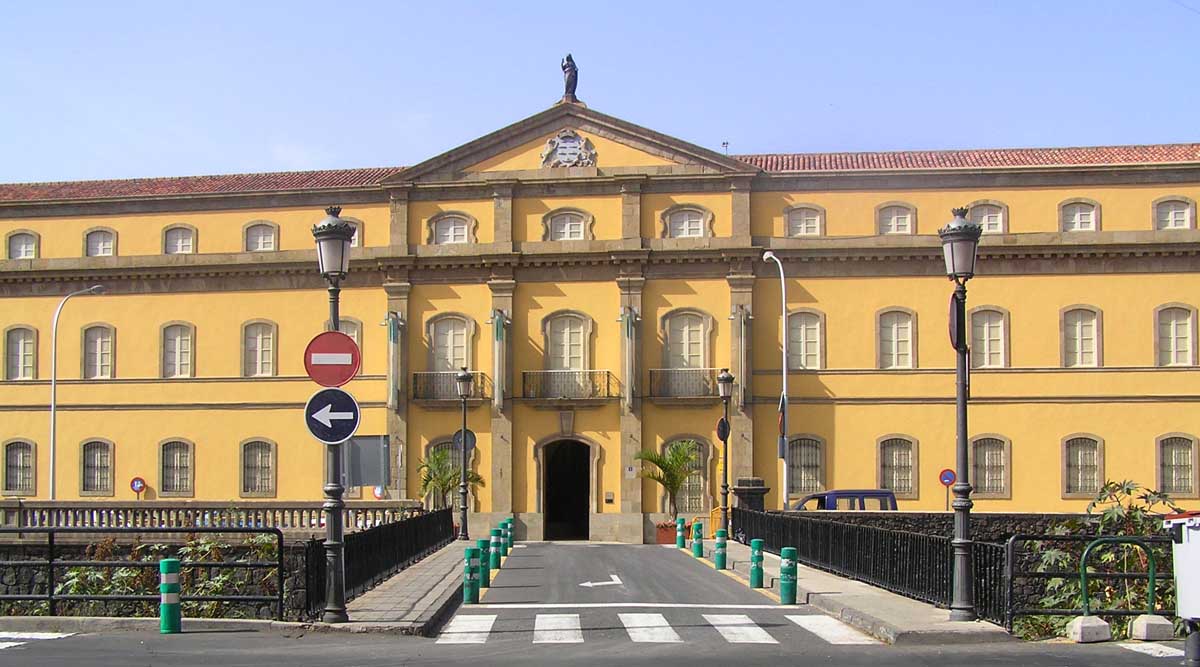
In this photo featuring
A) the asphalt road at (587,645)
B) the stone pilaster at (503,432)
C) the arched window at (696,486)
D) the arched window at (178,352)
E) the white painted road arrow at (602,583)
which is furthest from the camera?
the arched window at (178,352)

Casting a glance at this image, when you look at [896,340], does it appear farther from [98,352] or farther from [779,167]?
[98,352]

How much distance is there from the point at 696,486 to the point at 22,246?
22835mm

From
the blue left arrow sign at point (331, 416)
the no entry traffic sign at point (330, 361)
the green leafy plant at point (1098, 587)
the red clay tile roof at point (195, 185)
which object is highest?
the red clay tile roof at point (195, 185)

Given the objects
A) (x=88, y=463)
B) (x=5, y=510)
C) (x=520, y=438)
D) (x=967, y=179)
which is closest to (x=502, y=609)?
(x=5, y=510)

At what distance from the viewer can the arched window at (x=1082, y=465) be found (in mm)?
Result: 41625

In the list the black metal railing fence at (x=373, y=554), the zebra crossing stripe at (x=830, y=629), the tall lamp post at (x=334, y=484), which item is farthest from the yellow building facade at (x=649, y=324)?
the tall lamp post at (x=334, y=484)

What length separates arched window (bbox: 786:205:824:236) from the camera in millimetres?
42938

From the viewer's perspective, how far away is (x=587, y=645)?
15047 mm

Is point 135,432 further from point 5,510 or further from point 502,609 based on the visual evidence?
point 502,609

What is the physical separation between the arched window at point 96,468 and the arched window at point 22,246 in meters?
6.45

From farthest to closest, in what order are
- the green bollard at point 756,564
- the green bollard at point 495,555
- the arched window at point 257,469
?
the arched window at point 257,469 < the green bollard at point 495,555 < the green bollard at point 756,564

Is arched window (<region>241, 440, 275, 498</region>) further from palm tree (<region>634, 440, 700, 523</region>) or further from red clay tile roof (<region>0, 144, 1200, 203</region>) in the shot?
palm tree (<region>634, 440, 700, 523</region>)

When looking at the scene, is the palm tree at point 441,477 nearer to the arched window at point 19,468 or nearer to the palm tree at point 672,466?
the palm tree at point 672,466

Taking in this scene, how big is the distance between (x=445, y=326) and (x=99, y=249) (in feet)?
38.2
